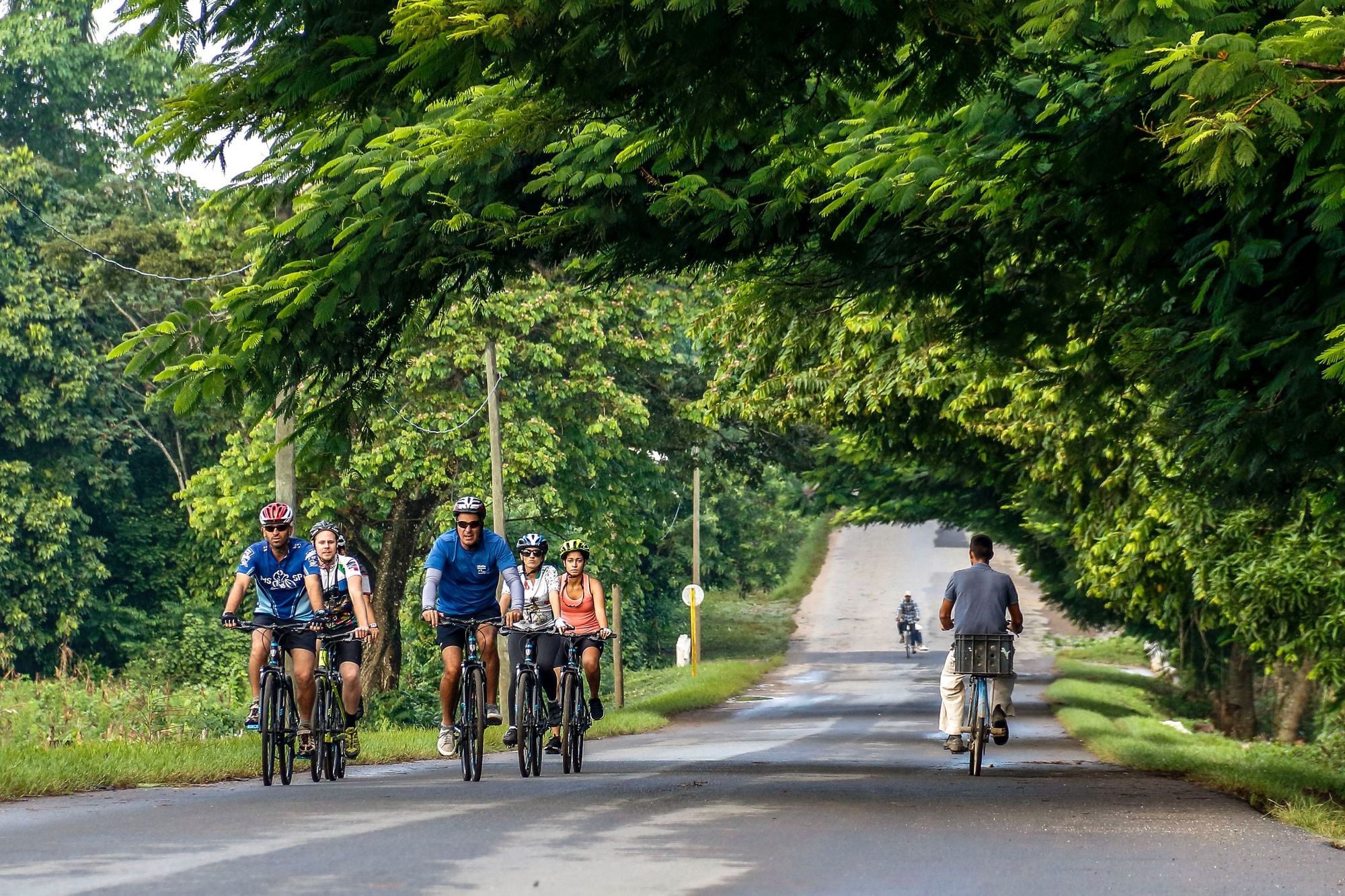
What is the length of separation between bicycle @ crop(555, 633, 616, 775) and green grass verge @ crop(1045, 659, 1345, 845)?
492 centimetres

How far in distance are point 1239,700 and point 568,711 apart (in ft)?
64.5

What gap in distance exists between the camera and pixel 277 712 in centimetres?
1152

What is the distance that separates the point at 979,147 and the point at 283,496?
1261 cm

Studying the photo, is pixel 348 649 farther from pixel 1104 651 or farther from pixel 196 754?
pixel 1104 651

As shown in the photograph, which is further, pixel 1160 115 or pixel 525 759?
pixel 525 759

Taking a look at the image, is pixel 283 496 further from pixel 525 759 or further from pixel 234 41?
pixel 234 41

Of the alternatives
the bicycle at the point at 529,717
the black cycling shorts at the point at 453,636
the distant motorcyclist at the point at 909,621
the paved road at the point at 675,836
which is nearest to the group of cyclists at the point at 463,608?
the black cycling shorts at the point at 453,636

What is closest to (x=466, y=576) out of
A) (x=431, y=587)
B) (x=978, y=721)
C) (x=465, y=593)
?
(x=465, y=593)

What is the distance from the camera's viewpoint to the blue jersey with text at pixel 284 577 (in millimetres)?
11633

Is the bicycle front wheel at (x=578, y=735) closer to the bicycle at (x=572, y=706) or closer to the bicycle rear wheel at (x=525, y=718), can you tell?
the bicycle at (x=572, y=706)

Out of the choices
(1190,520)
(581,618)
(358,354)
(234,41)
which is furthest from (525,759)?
(1190,520)

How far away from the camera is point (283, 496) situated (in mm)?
20281

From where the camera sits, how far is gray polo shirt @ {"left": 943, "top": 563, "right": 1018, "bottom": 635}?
45.3 feet

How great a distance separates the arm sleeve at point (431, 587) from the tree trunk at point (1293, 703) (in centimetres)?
1808
